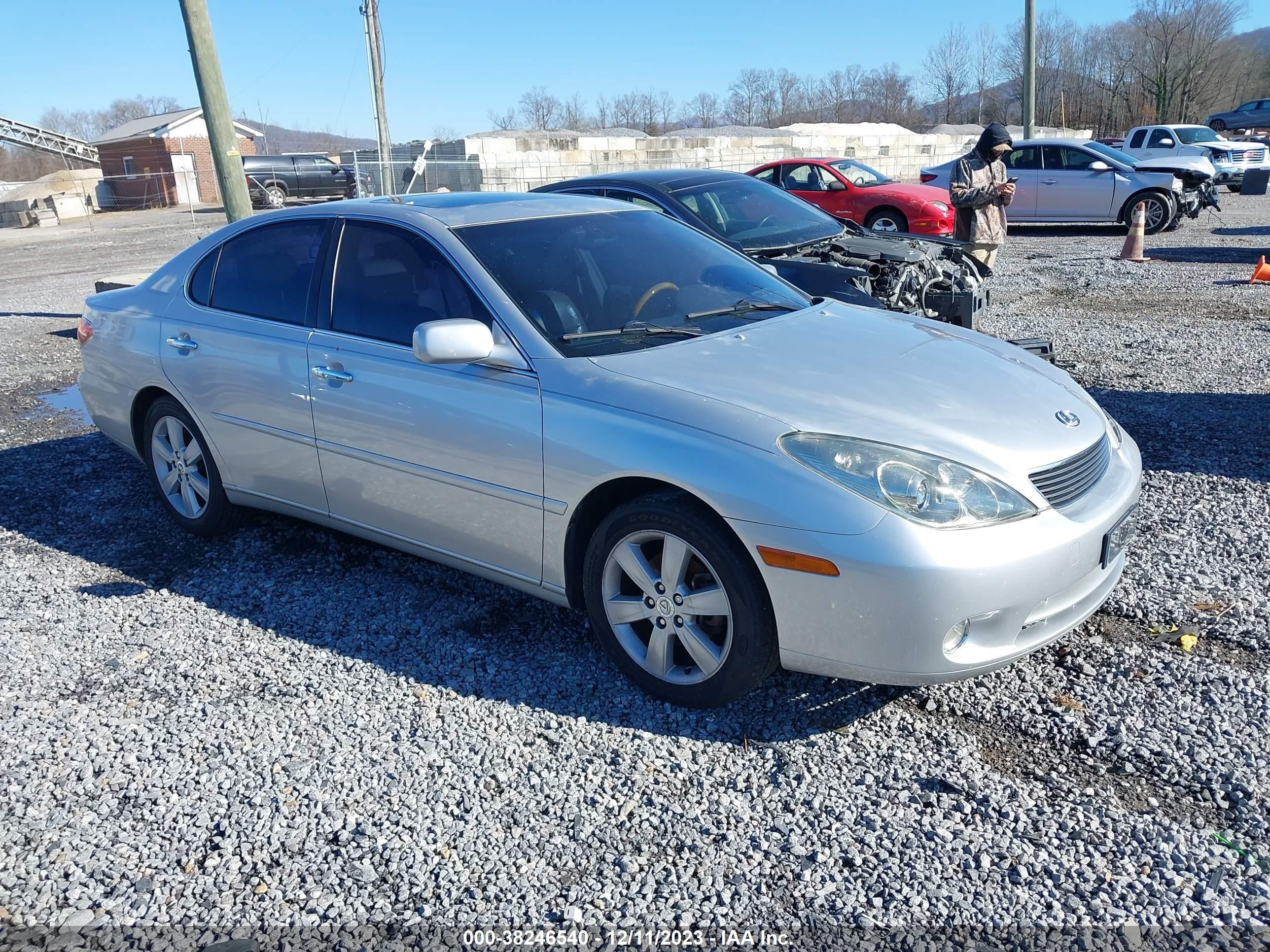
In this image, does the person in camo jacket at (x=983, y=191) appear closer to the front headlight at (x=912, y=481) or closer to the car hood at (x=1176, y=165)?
the front headlight at (x=912, y=481)

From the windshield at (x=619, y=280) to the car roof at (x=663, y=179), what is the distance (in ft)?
12.5

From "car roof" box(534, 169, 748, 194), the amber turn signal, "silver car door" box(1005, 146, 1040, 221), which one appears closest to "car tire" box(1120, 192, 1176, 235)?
"silver car door" box(1005, 146, 1040, 221)

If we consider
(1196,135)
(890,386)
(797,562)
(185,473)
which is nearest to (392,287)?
(185,473)

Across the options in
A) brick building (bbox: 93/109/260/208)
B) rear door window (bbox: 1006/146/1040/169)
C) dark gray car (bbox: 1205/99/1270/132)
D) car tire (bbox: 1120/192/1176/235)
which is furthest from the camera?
dark gray car (bbox: 1205/99/1270/132)

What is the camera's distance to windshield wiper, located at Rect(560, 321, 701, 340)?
3.76 m

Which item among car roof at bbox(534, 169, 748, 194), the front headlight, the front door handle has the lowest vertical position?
the front headlight

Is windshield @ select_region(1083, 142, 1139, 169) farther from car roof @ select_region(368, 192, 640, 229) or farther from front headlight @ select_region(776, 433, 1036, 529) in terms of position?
front headlight @ select_region(776, 433, 1036, 529)

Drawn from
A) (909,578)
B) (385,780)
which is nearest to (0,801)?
(385,780)

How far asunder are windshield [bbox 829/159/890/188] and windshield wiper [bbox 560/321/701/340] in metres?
13.1

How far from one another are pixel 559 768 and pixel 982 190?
798cm

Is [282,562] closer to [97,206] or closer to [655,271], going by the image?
[655,271]

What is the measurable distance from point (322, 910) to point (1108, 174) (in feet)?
57.4

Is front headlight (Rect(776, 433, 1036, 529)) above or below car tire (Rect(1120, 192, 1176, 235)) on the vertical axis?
above

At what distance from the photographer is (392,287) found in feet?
13.6
